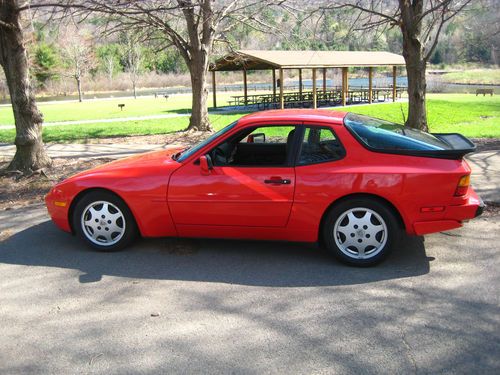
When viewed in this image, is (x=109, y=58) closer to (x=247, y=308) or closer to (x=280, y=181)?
(x=280, y=181)

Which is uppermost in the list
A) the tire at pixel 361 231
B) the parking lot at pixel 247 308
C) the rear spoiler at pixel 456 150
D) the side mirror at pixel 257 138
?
the side mirror at pixel 257 138

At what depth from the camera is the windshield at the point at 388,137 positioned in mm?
4691

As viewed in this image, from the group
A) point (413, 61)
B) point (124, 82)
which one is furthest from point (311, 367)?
point (124, 82)

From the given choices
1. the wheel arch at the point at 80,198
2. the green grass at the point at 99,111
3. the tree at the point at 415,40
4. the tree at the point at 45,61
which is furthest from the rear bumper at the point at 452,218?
the tree at the point at 45,61

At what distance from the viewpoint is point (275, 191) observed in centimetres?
470

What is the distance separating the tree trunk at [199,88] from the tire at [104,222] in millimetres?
12008

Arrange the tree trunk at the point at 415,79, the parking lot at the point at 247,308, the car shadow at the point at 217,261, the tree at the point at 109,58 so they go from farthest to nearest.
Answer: the tree at the point at 109,58 < the tree trunk at the point at 415,79 < the car shadow at the point at 217,261 < the parking lot at the point at 247,308

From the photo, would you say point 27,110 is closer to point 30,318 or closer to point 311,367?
point 30,318

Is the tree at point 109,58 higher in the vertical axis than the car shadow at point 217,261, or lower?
→ higher

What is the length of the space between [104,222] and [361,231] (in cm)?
262

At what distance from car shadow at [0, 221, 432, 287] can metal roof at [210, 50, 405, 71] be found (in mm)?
23482

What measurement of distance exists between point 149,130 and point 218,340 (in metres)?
16.6

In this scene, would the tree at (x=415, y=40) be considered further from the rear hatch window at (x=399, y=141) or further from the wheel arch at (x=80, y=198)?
the wheel arch at (x=80, y=198)

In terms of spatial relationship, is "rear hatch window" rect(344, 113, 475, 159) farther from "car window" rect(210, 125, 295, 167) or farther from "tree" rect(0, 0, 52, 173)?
"tree" rect(0, 0, 52, 173)
